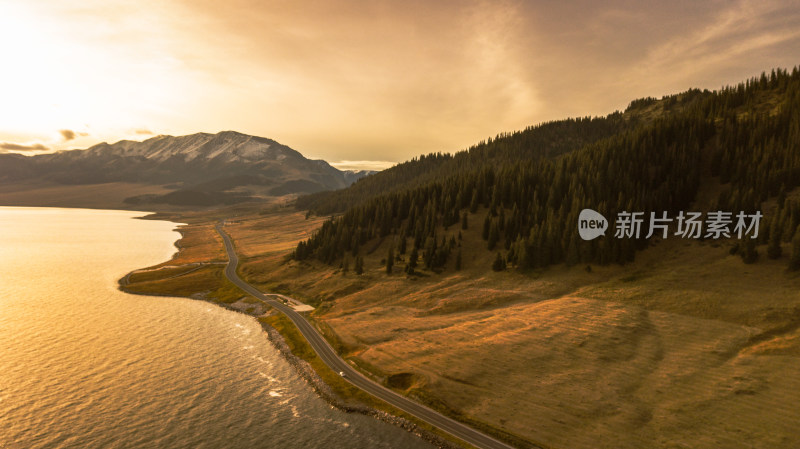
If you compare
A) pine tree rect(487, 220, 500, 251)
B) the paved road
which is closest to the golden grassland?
the paved road

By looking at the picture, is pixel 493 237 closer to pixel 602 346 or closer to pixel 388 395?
Result: pixel 602 346

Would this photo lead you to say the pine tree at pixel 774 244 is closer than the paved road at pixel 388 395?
No

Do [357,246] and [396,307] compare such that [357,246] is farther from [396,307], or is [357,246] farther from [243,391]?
[243,391]

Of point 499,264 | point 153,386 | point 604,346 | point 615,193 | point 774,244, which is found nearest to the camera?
point 153,386

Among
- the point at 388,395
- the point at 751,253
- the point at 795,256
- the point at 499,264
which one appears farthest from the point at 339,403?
the point at 795,256

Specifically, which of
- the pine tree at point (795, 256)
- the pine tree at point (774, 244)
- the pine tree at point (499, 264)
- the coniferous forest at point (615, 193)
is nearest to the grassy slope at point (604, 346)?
the pine tree at point (774, 244)

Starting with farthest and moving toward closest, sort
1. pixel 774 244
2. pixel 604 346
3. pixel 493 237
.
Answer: pixel 493 237 → pixel 774 244 → pixel 604 346

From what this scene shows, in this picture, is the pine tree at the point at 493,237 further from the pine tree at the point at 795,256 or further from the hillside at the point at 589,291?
the pine tree at the point at 795,256
